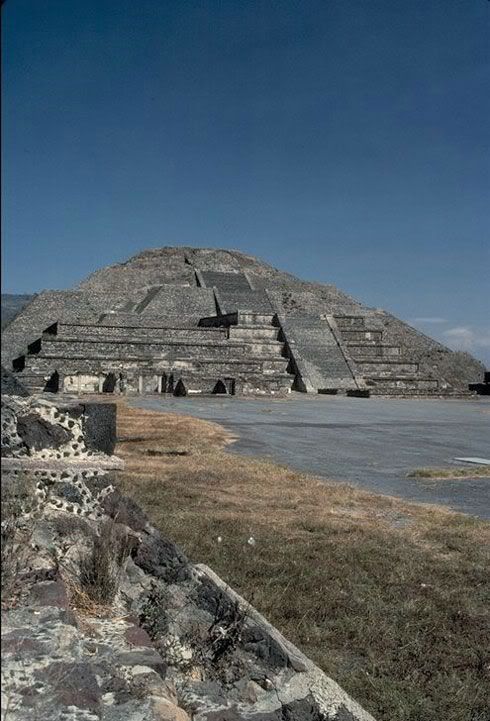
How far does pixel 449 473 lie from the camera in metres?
8.45

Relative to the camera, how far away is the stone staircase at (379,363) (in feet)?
90.8

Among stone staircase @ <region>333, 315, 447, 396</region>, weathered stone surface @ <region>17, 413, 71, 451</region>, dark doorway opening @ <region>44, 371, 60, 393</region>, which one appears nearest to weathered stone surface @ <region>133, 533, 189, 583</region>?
weathered stone surface @ <region>17, 413, 71, 451</region>

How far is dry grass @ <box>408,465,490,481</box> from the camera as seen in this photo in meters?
8.33

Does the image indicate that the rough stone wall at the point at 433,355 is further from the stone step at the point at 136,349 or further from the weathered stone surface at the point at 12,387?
the weathered stone surface at the point at 12,387

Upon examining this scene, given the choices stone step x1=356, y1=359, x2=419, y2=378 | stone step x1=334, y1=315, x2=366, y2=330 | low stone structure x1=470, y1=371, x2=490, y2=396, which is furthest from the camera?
stone step x1=334, y1=315, x2=366, y2=330

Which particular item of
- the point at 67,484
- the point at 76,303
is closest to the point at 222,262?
the point at 76,303

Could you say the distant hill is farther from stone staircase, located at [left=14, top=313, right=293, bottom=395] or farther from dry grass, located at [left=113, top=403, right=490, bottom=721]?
stone staircase, located at [left=14, top=313, right=293, bottom=395]

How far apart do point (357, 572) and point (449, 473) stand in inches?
168

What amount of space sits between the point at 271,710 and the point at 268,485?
481cm

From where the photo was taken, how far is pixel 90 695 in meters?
1.91

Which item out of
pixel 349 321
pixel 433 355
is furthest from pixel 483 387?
pixel 349 321

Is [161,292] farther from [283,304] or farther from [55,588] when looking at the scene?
[55,588]

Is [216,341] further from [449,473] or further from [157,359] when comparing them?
[449,473]

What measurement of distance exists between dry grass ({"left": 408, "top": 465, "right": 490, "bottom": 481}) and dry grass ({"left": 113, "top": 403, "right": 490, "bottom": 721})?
4.78ft
